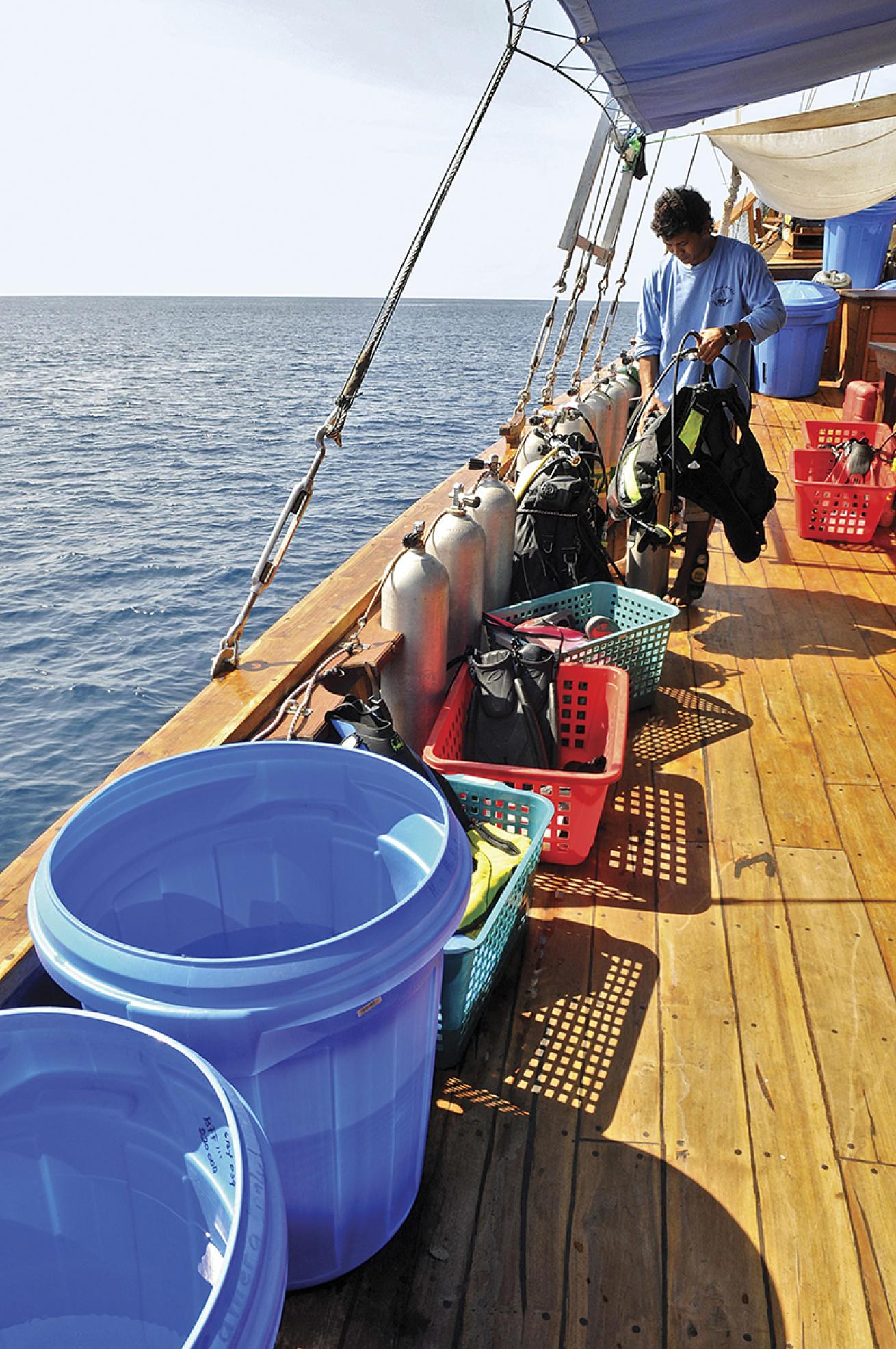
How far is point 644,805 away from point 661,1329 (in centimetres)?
168

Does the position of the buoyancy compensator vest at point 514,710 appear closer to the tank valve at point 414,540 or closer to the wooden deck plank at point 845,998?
the tank valve at point 414,540

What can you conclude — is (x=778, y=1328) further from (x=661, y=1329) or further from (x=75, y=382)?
(x=75, y=382)

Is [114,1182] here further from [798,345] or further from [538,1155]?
[798,345]

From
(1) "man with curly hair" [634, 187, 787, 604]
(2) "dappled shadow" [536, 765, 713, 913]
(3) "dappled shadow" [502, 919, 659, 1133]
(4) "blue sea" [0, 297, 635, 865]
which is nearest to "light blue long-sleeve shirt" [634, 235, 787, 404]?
(1) "man with curly hair" [634, 187, 787, 604]

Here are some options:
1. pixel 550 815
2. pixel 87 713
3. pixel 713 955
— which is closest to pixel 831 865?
pixel 713 955

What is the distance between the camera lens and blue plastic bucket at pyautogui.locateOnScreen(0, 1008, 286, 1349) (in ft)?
3.23

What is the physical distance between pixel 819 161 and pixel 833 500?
4882 mm

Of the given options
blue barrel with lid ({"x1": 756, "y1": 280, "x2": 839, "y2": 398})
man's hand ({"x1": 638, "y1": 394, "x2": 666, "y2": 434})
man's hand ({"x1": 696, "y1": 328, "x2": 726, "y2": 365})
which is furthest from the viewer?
blue barrel with lid ({"x1": 756, "y1": 280, "x2": 839, "y2": 398})

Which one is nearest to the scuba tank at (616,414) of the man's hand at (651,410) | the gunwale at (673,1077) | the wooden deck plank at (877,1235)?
the man's hand at (651,410)

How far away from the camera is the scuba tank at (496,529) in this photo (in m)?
3.82

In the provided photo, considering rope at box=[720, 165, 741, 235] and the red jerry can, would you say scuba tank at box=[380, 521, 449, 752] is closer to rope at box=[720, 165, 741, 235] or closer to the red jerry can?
Result: the red jerry can

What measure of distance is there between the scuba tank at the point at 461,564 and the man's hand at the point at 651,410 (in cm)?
114

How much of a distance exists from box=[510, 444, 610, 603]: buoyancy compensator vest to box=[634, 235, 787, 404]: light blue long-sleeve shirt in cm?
76

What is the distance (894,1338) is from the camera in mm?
1541
